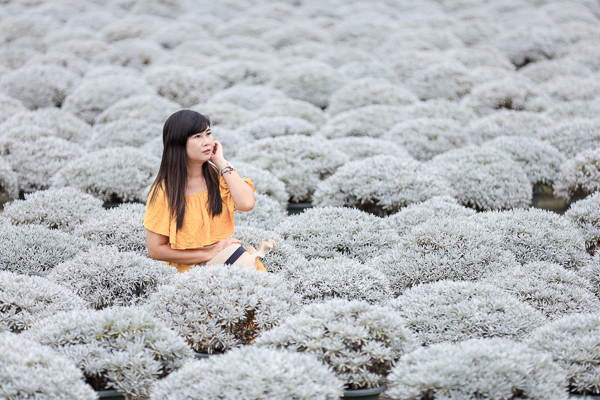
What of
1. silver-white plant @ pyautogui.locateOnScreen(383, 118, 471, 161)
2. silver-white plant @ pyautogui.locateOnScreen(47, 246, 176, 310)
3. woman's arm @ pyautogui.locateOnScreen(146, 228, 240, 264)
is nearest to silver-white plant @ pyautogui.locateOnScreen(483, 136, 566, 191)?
silver-white plant @ pyautogui.locateOnScreen(383, 118, 471, 161)

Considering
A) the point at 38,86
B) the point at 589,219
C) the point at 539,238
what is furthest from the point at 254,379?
the point at 38,86

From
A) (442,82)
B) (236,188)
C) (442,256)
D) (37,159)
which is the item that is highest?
(236,188)

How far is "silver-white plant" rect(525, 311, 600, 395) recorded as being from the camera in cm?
352

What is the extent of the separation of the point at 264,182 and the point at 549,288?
383cm

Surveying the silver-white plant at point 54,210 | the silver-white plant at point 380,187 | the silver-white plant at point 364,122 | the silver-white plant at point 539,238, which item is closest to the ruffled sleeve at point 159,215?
the silver-white plant at point 54,210

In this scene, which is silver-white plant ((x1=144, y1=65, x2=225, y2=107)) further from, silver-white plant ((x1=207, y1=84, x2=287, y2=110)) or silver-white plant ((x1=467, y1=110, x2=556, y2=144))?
silver-white plant ((x1=467, y1=110, x2=556, y2=144))

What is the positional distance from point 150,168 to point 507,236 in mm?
4840

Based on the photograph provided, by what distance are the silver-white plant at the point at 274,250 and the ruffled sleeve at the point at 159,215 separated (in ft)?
3.96

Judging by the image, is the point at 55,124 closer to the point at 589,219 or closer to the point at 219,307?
the point at 219,307

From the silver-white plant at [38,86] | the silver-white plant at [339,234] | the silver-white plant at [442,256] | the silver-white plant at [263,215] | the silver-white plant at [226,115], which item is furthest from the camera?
the silver-white plant at [38,86]

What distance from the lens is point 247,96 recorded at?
12.3 metres

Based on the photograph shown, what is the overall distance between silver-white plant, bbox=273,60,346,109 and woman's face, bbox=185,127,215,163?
28.4 feet

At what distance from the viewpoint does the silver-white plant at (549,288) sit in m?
4.62

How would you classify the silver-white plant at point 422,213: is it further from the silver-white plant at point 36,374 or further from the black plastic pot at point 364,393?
the silver-white plant at point 36,374
